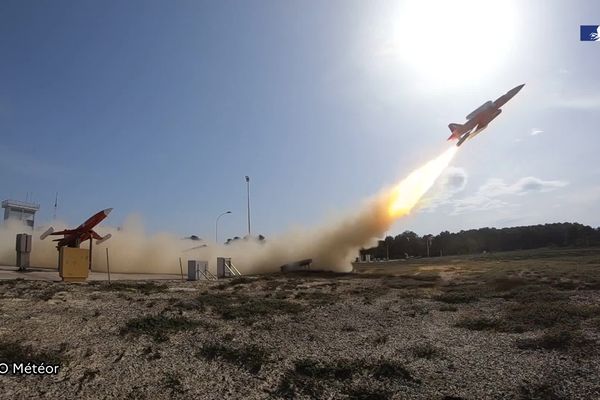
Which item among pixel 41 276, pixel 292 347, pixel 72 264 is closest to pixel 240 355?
pixel 292 347

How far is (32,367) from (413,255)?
158m

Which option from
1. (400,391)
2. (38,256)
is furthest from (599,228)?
(400,391)

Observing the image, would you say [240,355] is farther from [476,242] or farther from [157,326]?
[476,242]

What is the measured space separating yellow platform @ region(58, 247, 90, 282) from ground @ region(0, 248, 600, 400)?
557cm

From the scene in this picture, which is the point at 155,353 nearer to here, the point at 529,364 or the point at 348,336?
the point at 348,336

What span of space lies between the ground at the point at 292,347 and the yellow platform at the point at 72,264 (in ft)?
18.3

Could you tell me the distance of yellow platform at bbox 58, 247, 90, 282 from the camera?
28.9 meters

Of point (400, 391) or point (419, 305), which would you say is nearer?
point (400, 391)

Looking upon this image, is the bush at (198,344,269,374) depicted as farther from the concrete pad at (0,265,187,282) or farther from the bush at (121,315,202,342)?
the concrete pad at (0,265,187,282)

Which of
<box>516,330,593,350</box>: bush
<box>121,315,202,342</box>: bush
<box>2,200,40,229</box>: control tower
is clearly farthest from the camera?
<box>2,200,40,229</box>: control tower

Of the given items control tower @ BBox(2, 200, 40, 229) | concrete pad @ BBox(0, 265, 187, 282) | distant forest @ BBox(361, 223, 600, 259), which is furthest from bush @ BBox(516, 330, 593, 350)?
distant forest @ BBox(361, 223, 600, 259)

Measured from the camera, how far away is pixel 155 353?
12594 mm

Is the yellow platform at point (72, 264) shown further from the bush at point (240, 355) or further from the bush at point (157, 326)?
→ the bush at point (240, 355)

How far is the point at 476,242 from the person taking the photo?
167750 millimetres
